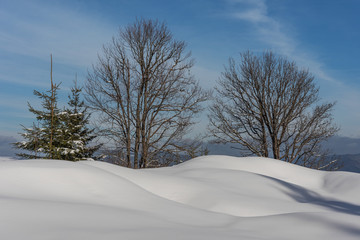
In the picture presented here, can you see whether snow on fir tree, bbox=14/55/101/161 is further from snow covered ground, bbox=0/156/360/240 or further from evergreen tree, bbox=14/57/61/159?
snow covered ground, bbox=0/156/360/240

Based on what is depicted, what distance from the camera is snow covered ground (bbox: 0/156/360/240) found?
2.45 m

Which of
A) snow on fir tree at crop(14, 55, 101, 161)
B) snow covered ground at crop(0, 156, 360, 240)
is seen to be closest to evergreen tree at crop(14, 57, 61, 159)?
snow on fir tree at crop(14, 55, 101, 161)

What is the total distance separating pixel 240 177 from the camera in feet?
21.8

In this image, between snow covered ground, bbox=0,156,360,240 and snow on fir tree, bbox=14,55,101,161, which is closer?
snow covered ground, bbox=0,156,360,240

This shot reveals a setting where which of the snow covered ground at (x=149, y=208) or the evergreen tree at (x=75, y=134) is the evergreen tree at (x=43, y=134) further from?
the snow covered ground at (x=149, y=208)

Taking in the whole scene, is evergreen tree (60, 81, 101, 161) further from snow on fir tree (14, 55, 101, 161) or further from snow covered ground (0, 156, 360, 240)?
snow covered ground (0, 156, 360, 240)

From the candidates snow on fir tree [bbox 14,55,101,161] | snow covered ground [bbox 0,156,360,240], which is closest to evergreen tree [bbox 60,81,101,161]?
snow on fir tree [bbox 14,55,101,161]

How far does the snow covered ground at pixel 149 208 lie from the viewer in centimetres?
245

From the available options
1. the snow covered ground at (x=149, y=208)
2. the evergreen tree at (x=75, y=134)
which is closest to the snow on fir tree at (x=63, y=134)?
the evergreen tree at (x=75, y=134)

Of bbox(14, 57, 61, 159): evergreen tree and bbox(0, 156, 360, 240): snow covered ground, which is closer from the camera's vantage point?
bbox(0, 156, 360, 240): snow covered ground

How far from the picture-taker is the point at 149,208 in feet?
11.6

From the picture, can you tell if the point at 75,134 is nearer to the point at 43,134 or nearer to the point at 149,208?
the point at 43,134

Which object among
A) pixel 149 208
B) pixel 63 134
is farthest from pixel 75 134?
pixel 149 208

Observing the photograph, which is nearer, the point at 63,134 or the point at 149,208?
the point at 149,208
